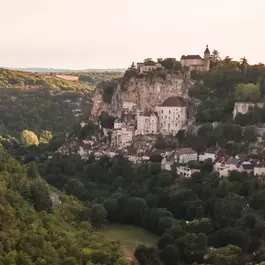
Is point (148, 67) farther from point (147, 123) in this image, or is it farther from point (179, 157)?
point (179, 157)

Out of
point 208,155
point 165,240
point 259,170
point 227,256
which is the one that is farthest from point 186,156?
point 227,256

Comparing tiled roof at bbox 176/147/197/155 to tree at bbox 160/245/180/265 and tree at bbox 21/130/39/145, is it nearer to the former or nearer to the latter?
tree at bbox 160/245/180/265

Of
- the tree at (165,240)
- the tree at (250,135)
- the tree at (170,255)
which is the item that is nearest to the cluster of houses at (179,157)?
the tree at (250,135)

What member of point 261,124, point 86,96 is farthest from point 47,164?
point 86,96

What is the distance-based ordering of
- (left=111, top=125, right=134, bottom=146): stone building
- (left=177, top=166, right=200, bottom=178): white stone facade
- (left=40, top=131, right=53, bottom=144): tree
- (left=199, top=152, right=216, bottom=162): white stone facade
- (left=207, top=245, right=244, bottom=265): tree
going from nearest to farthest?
(left=207, top=245, right=244, bottom=265): tree
(left=177, top=166, right=200, bottom=178): white stone facade
(left=199, top=152, right=216, bottom=162): white stone facade
(left=111, top=125, right=134, bottom=146): stone building
(left=40, top=131, right=53, bottom=144): tree

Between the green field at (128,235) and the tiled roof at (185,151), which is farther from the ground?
the tiled roof at (185,151)

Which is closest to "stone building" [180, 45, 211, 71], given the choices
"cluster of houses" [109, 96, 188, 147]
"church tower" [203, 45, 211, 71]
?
"church tower" [203, 45, 211, 71]

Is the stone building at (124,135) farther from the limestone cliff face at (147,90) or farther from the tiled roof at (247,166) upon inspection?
the tiled roof at (247,166)
